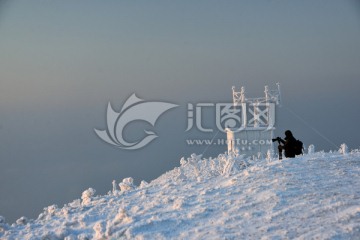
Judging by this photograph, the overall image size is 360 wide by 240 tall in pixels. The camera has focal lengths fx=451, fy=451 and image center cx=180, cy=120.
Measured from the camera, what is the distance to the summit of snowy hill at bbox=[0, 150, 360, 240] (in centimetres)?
992

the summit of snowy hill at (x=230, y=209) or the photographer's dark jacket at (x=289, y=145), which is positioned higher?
the photographer's dark jacket at (x=289, y=145)

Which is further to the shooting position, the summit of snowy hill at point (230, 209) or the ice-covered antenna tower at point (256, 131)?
the ice-covered antenna tower at point (256, 131)

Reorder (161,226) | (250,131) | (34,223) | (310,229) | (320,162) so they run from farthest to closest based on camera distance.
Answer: (250,131) < (320,162) < (34,223) < (161,226) < (310,229)

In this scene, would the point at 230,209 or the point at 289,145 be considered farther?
the point at 289,145

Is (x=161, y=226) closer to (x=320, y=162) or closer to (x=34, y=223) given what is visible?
(x=34, y=223)

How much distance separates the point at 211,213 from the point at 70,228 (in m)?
3.66

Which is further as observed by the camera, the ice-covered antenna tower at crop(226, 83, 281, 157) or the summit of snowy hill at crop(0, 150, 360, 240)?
the ice-covered antenna tower at crop(226, 83, 281, 157)

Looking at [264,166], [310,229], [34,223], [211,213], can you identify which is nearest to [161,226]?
[211,213]

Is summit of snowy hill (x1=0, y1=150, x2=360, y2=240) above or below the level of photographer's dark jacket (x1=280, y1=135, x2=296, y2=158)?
below

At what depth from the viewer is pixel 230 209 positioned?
36.7ft

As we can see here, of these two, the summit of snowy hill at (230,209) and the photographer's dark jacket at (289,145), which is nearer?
the summit of snowy hill at (230,209)

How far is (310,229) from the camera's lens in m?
9.60

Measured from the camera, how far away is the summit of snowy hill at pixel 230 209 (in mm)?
9922

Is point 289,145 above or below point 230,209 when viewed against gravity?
above
